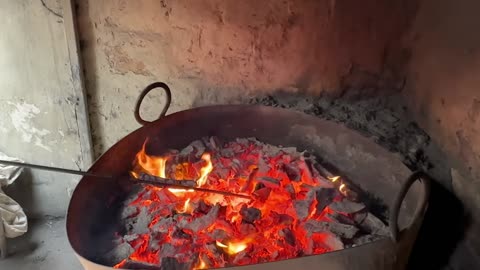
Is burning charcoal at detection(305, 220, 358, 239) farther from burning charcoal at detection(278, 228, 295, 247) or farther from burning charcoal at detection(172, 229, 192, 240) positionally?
burning charcoal at detection(172, 229, 192, 240)

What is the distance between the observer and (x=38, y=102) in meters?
2.38

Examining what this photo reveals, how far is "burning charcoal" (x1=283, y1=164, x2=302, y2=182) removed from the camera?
190cm

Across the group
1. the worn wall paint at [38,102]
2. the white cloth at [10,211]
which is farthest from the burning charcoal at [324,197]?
the white cloth at [10,211]

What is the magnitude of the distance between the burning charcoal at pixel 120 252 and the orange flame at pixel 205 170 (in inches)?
14.8

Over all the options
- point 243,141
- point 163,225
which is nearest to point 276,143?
point 243,141

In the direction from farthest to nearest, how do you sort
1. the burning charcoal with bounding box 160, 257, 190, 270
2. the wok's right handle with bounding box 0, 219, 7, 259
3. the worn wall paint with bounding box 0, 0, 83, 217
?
the wok's right handle with bounding box 0, 219, 7, 259 < the worn wall paint with bounding box 0, 0, 83, 217 < the burning charcoal with bounding box 160, 257, 190, 270

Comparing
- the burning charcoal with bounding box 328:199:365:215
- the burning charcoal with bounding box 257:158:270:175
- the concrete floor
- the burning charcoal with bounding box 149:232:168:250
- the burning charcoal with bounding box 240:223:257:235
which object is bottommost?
the concrete floor

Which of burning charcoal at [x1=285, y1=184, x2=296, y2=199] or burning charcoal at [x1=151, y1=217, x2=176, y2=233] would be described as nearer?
burning charcoal at [x1=151, y1=217, x2=176, y2=233]

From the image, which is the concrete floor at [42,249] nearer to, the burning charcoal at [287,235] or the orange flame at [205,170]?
the orange flame at [205,170]

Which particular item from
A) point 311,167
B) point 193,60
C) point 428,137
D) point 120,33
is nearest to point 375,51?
point 428,137

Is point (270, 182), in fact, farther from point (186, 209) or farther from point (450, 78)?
point (450, 78)

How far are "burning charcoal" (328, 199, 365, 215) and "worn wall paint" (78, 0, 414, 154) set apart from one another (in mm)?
639

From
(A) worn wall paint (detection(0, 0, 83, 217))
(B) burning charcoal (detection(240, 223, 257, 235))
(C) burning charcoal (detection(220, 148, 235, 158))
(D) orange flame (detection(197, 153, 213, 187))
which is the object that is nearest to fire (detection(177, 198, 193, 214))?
(D) orange flame (detection(197, 153, 213, 187))

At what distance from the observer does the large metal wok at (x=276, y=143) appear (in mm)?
1334
